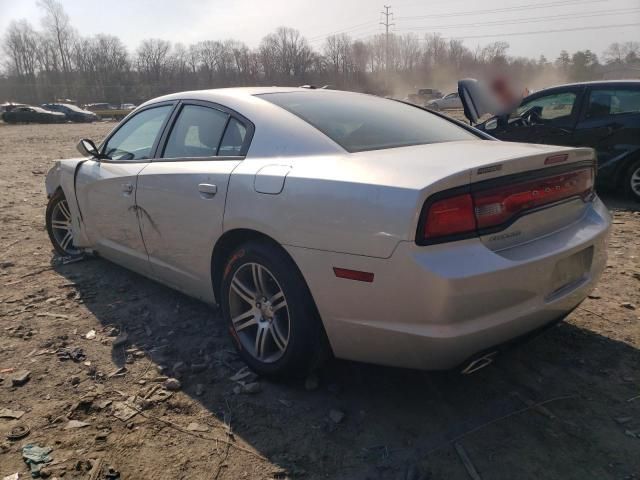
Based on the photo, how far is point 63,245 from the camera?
194 inches

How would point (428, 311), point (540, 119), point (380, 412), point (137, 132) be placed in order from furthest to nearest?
point (540, 119), point (137, 132), point (380, 412), point (428, 311)

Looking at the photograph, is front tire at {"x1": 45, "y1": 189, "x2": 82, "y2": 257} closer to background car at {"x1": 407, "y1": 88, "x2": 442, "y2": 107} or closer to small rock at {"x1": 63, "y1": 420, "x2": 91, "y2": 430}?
small rock at {"x1": 63, "y1": 420, "x2": 91, "y2": 430}

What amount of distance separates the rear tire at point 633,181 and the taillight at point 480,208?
522cm

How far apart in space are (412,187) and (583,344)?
5.71 feet

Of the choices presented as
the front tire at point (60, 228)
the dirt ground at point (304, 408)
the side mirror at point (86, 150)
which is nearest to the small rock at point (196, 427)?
the dirt ground at point (304, 408)

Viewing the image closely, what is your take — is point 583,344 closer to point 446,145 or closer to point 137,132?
point 446,145

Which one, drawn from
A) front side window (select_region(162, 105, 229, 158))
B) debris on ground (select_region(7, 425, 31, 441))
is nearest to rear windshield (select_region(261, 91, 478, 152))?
front side window (select_region(162, 105, 229, 158))

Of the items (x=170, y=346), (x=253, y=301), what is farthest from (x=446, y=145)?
(x=170, y=346)

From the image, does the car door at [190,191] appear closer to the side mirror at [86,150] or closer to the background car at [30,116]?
the side mirror at [86,150]

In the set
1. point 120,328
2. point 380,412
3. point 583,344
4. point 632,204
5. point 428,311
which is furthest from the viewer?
point 632,204

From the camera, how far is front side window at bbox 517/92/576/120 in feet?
23.6

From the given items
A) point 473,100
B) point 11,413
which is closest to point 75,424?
point 11,413

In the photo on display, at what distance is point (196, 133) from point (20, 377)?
1.74m

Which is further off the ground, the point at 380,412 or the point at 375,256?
the point at 375,256
